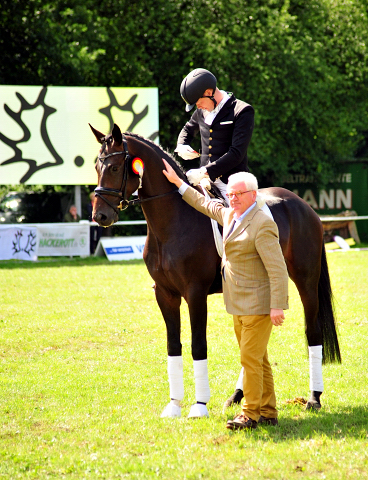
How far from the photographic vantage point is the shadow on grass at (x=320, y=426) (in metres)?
4.38

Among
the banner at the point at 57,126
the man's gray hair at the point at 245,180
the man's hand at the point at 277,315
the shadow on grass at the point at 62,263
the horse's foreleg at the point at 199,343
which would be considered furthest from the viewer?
the banner at the point at 57,126

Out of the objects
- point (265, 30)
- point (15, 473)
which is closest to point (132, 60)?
point (265, 30)

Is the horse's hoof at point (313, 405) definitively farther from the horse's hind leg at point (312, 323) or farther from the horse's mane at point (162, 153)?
the horse's mane at point (162, 153)

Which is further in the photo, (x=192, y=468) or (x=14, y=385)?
(x=14, y=385)

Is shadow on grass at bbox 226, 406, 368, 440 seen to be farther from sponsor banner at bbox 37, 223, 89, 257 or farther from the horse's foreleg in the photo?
sponsor banner at bbox 37, 223, 89, 257

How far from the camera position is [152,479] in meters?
3.63

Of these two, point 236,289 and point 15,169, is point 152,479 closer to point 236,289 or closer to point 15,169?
point 236,289

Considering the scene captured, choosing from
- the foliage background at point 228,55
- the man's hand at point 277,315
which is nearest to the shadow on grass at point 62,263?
the foliage background at point 228,55

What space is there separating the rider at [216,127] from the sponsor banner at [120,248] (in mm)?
Answer: 12552

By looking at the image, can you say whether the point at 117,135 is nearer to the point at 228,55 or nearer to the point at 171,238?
the point at 171,238

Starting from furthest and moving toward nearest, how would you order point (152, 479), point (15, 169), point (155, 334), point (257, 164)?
point (257, 164), point (15, 169), point (155, 334), point (152, 479)

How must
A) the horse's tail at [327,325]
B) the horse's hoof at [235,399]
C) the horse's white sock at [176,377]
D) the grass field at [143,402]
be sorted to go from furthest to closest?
the horse's tail at [327,325] → the horse's hoof at [235,399] → the horse's white sock at [176,377] → the grass field at [143,402]

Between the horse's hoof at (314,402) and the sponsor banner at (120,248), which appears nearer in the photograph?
the horse's hoof at (314,402)

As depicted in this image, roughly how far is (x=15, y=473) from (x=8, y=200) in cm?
1853
